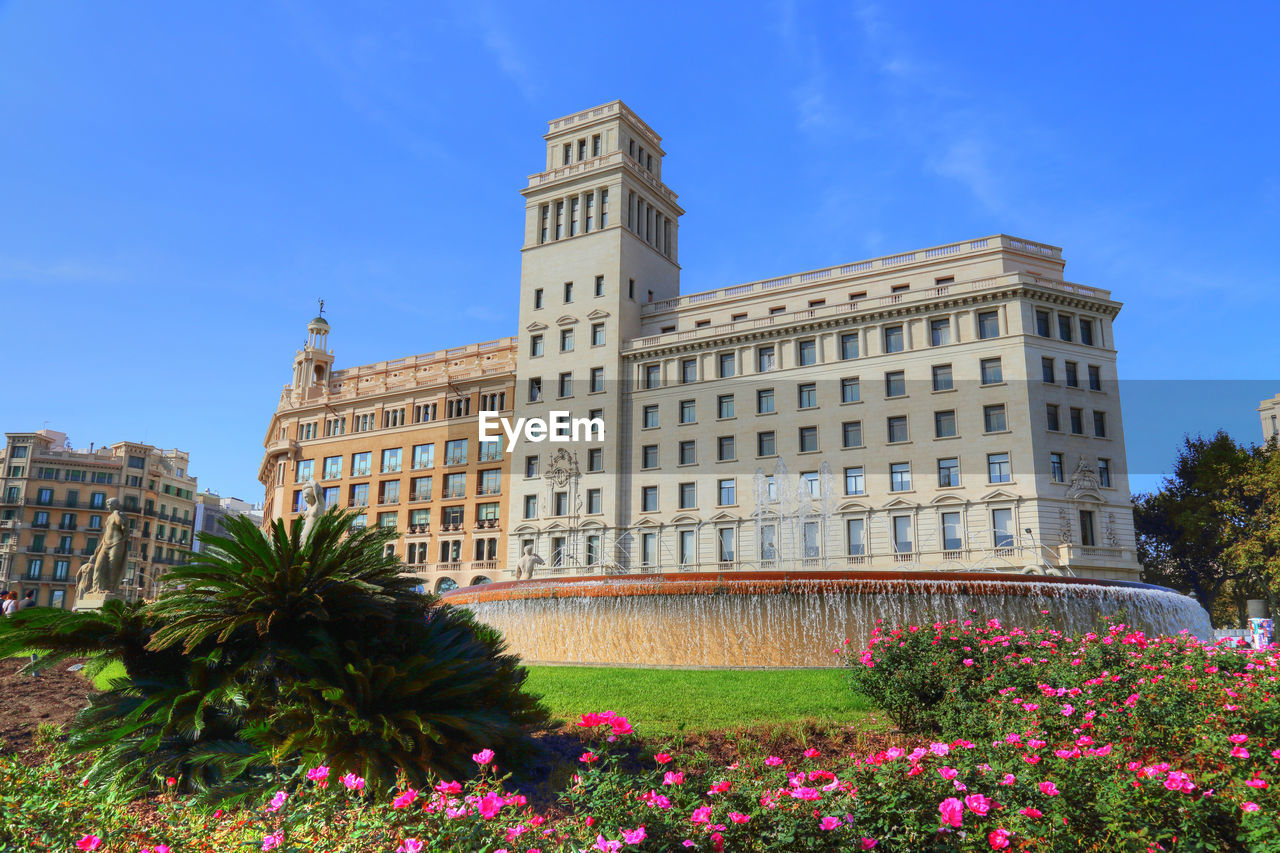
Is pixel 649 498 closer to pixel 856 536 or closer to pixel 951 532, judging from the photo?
pixel 856 536

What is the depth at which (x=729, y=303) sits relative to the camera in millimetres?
61125

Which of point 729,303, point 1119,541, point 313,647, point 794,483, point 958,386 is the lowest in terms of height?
point 313,647

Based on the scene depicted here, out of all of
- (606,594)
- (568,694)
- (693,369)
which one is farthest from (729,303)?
(568,694)

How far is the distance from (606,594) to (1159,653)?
1353 centimetres

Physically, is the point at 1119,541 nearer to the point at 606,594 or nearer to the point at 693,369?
the point at 693,369

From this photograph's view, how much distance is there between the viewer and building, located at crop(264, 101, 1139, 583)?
4862 cm

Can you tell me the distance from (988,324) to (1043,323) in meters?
2.91

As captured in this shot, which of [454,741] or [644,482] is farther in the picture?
[644,482]

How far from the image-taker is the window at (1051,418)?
4878cm

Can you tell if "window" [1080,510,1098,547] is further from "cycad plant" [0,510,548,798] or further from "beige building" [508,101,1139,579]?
"cycad plant" [0,510,548,798]

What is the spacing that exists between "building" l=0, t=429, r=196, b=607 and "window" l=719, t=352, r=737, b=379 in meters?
56.1

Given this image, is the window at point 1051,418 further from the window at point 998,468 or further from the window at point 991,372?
the window at point 998,468

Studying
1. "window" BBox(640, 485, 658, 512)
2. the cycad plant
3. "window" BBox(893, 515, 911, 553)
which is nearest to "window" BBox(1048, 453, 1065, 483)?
"window" BBox(893, 515, 911, 553)

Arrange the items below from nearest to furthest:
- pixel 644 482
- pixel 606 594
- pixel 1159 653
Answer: pixel 1159 653, pixel 606 594, pixel 644 482
